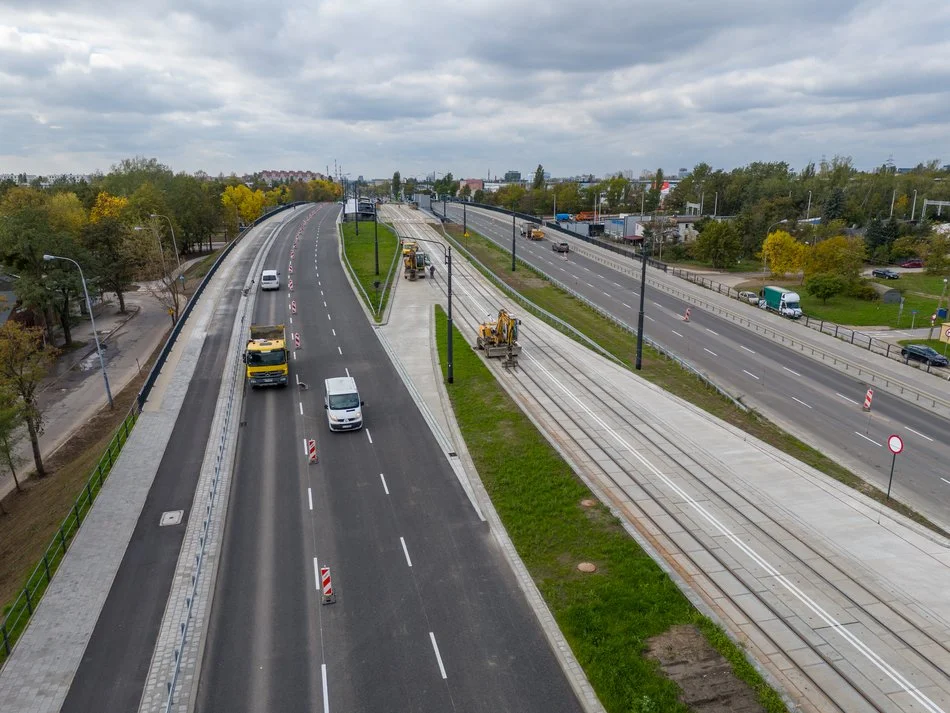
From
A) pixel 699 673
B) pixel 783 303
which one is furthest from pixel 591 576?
pixel 783 303

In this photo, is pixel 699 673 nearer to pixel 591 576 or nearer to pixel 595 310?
pixel 591 576

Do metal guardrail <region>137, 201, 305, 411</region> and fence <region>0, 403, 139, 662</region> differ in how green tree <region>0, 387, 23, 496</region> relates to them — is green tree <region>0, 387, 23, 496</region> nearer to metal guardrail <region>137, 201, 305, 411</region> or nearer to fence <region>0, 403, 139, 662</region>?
fence <region>0, 403, 139, 662</region>

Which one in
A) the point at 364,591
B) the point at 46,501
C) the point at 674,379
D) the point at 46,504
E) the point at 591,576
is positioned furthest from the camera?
the point at 674,379

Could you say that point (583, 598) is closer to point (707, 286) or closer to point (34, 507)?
point (34, 507)

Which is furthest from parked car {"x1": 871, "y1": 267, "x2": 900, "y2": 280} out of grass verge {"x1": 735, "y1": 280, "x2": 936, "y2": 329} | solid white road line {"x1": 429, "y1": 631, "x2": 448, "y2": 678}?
solid white road line {"x1": 429, "y1": 631, "x2": 448, "y2": 678}

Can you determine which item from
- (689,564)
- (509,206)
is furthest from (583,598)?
(509,206)

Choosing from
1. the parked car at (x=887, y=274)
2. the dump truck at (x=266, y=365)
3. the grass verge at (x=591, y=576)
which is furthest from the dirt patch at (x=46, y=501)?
the parked car at (x=887, y=274)

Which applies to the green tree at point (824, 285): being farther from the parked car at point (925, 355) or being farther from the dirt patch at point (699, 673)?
the dirt patch at point (699, 673)
